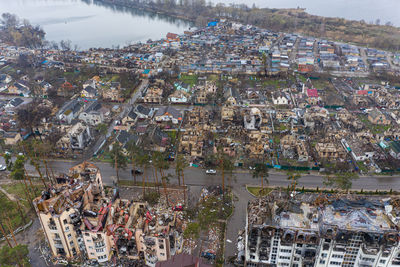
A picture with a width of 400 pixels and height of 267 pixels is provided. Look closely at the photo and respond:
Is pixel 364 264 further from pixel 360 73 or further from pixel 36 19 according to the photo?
pixel 36 19

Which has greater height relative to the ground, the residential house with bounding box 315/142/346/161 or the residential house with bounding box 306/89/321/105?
the residential house with bounding box 306/89/321/105

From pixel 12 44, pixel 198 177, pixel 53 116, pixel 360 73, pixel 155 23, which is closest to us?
pixel 198 177

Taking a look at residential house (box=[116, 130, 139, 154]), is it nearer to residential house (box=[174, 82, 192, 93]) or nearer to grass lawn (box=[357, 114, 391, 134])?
residential house (box=[174, 82, 192, 93])

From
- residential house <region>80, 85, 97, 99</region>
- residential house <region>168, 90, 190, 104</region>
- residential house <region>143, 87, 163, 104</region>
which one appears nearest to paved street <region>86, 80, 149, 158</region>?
residential house <region>143, 87, 163, 104</region>

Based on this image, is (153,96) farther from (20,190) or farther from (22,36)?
(22,36)

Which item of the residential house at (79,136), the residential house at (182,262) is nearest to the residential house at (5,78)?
the residential house at (79,136)

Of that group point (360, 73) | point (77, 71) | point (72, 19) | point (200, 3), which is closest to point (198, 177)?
point (77, 71)

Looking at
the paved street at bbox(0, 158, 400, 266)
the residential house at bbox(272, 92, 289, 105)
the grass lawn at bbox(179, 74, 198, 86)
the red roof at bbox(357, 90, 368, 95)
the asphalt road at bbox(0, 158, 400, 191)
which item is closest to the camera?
the paved street at bbox(0, 158, 400, 266)

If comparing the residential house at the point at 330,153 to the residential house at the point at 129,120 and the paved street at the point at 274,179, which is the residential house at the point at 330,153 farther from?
the residential house at the point at 129,120
